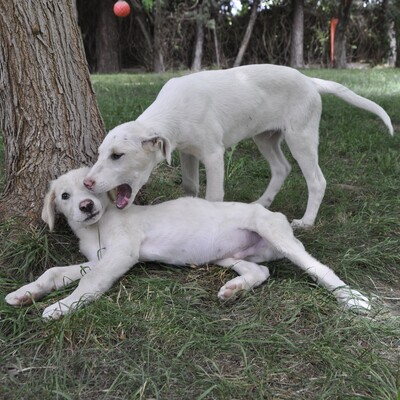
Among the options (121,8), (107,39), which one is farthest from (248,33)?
(107,39)

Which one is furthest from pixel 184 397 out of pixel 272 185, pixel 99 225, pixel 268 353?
pixel 272 185

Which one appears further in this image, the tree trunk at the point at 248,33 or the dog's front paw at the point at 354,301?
the tree trunk at the point at 248,33

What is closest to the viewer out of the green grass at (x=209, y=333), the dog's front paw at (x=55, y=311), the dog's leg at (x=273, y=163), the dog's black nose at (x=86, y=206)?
the green grass at (x=209, y=333)

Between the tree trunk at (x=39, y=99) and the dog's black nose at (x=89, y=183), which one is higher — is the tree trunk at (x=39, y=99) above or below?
above

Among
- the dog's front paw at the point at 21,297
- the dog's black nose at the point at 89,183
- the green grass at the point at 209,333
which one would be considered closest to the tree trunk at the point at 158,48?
the green grass at the point at 209,333

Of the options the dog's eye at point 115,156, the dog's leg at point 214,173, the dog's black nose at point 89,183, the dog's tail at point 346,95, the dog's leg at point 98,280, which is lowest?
the dog's leg at point 98,280

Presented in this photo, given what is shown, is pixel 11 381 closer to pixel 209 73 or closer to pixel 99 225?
pixel 99 225

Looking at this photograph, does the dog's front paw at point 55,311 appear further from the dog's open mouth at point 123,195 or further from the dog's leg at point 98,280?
the dog's open mouth at point 123,195

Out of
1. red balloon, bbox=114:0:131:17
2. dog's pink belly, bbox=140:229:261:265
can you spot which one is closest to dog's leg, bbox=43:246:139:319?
dog's pink belly, bbox=140:229:261:265

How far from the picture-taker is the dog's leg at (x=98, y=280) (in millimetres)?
2604

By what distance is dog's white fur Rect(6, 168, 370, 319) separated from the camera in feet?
9.57

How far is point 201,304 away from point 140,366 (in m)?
0.61

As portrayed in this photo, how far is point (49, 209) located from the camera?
3.20m

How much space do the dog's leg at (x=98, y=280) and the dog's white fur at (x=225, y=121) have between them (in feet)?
1.82
